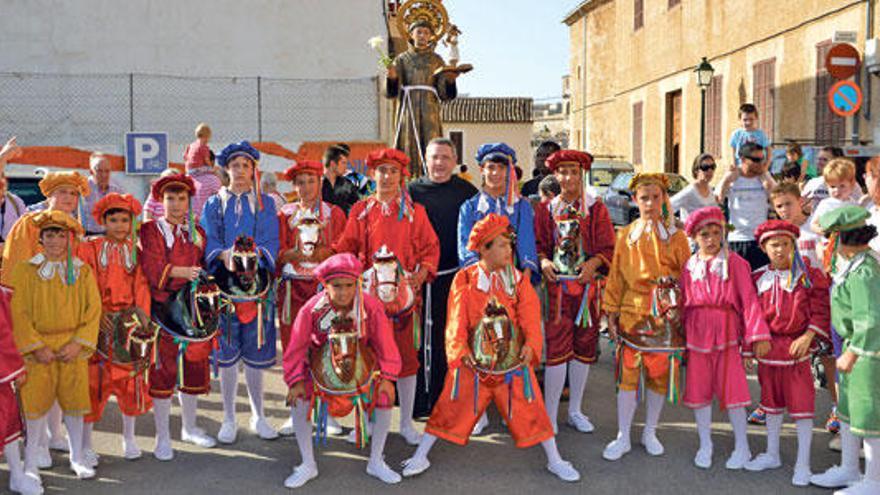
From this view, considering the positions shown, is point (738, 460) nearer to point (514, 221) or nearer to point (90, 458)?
point (514, 221)

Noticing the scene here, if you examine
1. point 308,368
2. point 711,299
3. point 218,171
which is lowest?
point 308,368

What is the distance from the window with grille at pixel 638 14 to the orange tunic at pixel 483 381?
81.8 feet

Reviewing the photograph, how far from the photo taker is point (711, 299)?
4.75m

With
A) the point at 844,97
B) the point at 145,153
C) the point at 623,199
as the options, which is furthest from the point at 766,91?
the point at 145,153

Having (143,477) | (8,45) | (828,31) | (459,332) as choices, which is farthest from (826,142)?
(8,45)

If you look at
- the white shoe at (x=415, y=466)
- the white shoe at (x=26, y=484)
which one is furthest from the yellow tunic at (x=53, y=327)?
the white shoe at (x=415, y=466)

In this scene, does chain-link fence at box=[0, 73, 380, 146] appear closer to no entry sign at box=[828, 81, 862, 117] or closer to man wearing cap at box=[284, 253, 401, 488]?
no entry sign at box=[828, 81, 862, 117]

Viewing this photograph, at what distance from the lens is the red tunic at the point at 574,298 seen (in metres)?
5.41

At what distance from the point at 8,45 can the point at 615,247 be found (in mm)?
15787

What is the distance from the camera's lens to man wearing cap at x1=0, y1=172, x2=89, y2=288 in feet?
15.7

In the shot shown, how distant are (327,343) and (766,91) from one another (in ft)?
59.1

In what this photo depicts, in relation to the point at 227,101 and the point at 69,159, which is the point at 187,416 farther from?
the point at 227,101

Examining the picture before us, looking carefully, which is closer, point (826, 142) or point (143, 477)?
point (143, 477)

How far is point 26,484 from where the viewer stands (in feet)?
14.4
